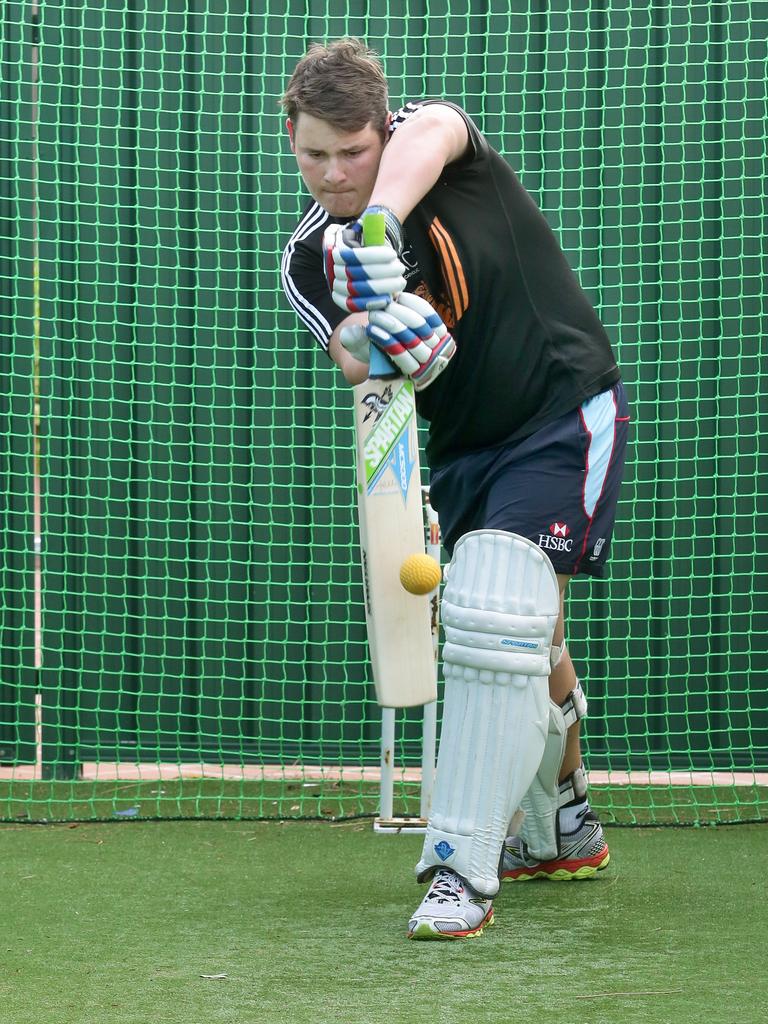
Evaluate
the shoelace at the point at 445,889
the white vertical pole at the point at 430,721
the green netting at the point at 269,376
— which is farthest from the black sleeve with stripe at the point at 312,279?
the green netting at the point at 269,376

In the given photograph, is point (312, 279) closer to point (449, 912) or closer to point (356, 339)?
point (356, 339)

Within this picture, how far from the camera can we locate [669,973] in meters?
1.87

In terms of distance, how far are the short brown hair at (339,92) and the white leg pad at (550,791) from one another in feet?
3.55

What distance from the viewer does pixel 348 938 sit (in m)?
2.13

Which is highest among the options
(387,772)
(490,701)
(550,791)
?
(490,701)

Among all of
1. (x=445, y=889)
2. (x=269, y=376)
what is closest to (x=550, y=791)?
(x=445, y=889)

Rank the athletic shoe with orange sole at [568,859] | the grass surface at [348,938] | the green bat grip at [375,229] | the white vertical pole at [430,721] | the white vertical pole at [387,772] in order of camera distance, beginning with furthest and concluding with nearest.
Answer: the white vertical pole at [387,772]
the white vertical pole at [430,721]
the athletic shoe with orange sole at [568,859]
the green bat grip at [375,229]
the grass surface at [348,938]

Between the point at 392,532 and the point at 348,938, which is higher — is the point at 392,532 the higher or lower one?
the higher one

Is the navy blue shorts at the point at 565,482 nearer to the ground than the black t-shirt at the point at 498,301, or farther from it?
nearer to the ground

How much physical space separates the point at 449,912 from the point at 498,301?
3.30 feet

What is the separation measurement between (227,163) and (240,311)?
467mm

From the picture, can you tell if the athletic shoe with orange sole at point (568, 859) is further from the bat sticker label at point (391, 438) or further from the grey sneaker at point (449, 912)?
the bat sticker label at point (391, 438)

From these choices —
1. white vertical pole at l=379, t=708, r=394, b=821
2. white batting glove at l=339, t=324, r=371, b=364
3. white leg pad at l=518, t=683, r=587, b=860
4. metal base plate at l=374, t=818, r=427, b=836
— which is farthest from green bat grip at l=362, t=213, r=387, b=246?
metal base plate at l=374, t=818, r=427, b=836

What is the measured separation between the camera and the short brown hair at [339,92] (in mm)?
2102
